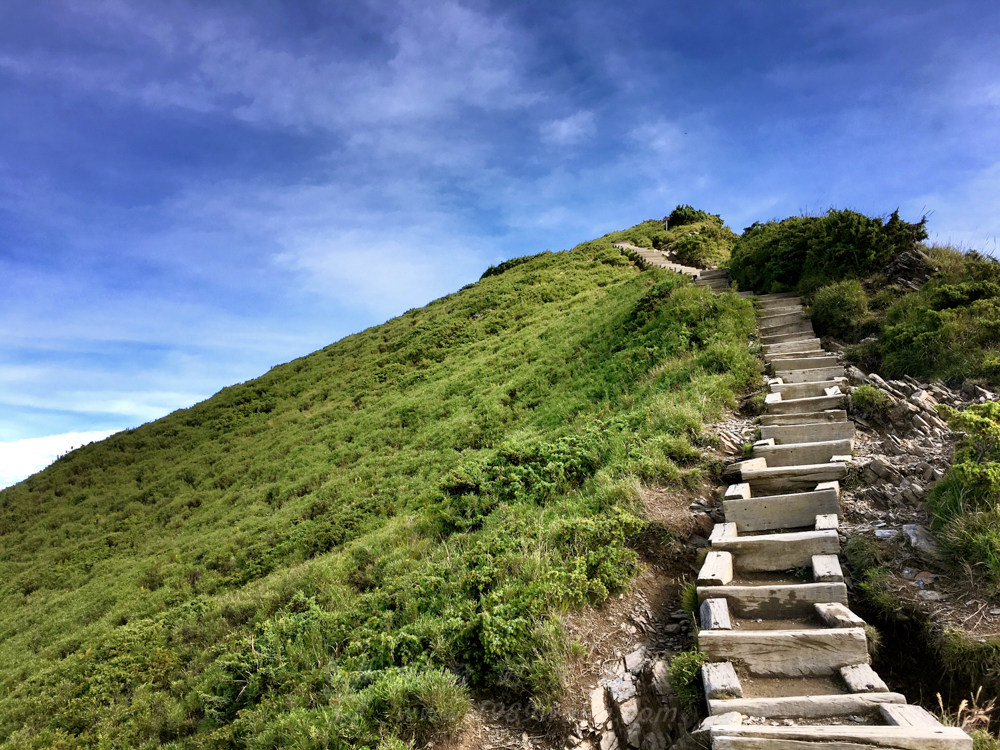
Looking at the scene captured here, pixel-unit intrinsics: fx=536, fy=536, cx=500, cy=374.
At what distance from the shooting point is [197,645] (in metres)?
10.6

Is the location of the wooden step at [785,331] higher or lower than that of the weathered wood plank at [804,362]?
higher

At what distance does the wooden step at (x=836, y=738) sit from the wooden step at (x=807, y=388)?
7067mm

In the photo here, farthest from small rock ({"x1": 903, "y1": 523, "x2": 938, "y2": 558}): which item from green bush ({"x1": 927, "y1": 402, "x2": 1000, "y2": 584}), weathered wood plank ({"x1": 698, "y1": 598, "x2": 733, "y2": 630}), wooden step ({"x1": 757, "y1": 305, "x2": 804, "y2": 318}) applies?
wooden step ({"x1": 757, "y1": 305, "x2": 804, "y2": 318})

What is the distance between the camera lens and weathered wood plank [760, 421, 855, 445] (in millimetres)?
8438

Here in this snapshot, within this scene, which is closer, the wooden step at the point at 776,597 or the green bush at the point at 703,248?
the wooden step at the point at 776,597

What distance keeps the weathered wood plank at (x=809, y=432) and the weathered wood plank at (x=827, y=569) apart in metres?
2.95

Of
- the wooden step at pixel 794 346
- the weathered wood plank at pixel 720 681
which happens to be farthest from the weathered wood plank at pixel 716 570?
the wooden step at pixel 794 346

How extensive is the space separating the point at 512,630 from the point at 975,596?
4353 millimetres

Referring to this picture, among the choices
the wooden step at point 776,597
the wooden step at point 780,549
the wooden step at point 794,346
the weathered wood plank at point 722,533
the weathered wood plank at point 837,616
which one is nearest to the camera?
the weathered wood plank at point 837,616

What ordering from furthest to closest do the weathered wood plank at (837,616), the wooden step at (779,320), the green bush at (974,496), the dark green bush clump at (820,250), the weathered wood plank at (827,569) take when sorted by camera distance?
the dark green bush clump at (820,250) → the wooden step at (779,320) → the weathered wood plank at (827,569) → the green bush at (974,496) → the weathered wood plank at (837,616)

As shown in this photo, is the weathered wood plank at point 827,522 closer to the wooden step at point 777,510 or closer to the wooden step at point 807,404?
the wooden step at point 777,510

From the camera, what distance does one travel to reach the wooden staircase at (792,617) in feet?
12.3

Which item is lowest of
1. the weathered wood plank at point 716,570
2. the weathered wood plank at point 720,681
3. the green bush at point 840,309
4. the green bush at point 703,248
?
the weathered wood plank at point 720,681

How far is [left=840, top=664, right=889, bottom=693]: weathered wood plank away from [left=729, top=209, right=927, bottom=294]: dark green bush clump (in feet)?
38.7
